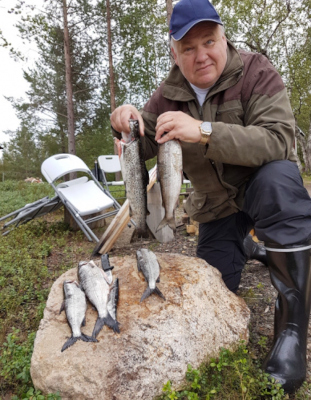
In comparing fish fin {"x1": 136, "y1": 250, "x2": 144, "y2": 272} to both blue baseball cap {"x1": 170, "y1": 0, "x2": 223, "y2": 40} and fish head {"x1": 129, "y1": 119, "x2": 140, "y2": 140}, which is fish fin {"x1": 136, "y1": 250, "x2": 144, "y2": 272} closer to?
fish head {"x1": 129, "y1": 119, "x2": 140, "y2": 140}

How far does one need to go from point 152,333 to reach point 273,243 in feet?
3.74

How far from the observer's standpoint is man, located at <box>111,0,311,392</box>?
2.27m

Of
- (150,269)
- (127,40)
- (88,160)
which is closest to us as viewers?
(150,269)

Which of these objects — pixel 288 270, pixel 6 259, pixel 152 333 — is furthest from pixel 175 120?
pixel 6 259

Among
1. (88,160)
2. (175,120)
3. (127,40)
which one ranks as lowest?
(88,160)

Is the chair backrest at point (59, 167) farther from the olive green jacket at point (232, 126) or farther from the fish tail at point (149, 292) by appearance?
the fish tail at point (149, 292)

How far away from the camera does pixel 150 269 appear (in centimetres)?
279

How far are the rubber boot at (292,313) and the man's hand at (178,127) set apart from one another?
106cm

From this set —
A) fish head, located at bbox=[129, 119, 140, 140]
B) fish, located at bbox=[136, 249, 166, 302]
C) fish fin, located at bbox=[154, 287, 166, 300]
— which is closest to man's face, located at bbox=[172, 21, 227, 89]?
fish head, located at bbox=[129, 119, 140, 140]

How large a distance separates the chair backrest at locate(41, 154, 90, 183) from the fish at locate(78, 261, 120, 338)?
382 centimetres

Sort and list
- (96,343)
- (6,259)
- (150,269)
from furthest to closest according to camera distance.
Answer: (6,259)
(150,269)
(96,343)

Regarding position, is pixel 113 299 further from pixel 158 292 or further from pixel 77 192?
pixel 77 192

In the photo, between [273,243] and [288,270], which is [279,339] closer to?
[288,270]

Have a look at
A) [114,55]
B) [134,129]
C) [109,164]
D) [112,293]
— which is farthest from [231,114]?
[114,55]
